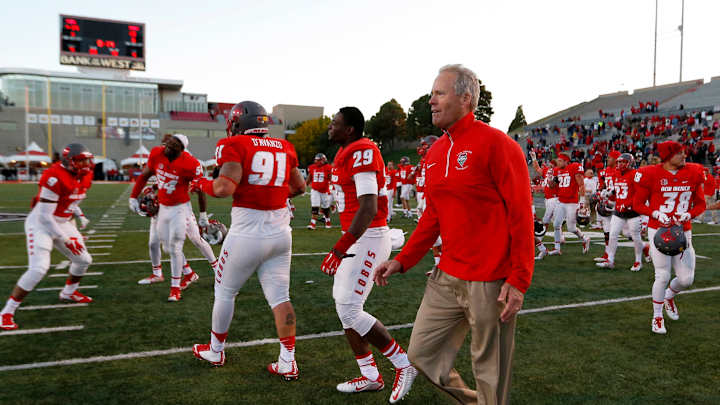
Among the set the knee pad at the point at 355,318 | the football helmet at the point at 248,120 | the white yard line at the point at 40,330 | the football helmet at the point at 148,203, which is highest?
the football helmet at the point at 248,120

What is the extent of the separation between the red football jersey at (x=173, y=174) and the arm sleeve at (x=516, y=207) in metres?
4.82

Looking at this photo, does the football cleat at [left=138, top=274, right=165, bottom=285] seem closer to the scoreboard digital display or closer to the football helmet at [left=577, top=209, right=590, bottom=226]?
the football helmet at [left=577, top=209, right=590, bottom=226]

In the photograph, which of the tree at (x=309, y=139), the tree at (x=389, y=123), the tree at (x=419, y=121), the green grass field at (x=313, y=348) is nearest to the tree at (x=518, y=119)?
the tree at (x=419, y=121)

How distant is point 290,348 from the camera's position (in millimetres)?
3766

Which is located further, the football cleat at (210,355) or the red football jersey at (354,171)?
the football cleat at (210,355)

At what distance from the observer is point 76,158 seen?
529 centimetres

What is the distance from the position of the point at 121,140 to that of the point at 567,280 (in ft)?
204

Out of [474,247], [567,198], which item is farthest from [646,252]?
[474,247]

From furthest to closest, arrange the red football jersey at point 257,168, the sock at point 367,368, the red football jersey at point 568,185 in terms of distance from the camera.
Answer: the red football jersey at point 568,185
the sock at point 367,368
the red football jersey at point 257,168

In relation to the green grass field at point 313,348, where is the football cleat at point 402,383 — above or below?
above

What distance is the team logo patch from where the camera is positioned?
2342 mm

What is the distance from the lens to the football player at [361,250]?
11.0 ft

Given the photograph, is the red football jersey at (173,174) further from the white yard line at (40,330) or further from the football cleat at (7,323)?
the football cleat at (7,323)

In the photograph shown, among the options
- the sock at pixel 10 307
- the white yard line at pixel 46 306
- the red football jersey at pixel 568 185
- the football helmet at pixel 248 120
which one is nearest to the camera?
the football helmet at pixel 248 120
